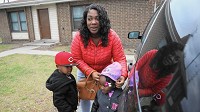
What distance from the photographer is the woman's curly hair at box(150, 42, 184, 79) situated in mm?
1135

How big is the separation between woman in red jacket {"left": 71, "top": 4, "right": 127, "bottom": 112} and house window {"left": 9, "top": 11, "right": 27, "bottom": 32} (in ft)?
51.1

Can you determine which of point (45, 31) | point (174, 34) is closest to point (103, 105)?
point (174, 34)

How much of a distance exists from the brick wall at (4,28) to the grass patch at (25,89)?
10050mm

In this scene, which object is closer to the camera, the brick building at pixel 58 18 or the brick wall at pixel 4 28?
the brick building at pixel 58 18

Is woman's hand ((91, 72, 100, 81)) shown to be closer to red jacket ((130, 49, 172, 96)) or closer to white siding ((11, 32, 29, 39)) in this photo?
red jacket ((130, 49, 172, 96))

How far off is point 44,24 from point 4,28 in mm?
4265

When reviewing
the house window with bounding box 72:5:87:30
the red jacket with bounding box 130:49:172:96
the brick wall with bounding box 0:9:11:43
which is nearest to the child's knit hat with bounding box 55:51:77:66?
the red jacket with bounding box 130:49:172:96

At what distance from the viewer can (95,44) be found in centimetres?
272

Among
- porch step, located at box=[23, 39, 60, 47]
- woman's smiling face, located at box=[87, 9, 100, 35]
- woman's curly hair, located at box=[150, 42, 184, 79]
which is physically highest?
woman's smiling face, located at box=[87, 9, 100, 35]

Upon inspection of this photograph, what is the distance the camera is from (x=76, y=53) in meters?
2.77

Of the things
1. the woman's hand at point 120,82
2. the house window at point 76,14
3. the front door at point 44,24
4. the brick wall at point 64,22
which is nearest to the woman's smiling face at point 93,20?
the woman's hand at point 120,82

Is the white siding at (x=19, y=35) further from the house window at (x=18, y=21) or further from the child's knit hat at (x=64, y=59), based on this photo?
the child's knit hat at (x=64, y=59)

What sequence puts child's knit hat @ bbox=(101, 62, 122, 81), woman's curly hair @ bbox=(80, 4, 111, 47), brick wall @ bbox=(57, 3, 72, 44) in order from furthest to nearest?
brick wall @ bbox=(57, 3, 72, 44) < woman's curly hair @ bbox=(80, 4, 111, 47) < child's knit hat @ bbox=(101, 62, 122, 81)

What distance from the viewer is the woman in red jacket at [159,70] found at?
1.11 meters
